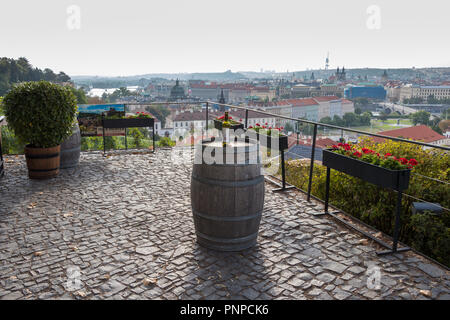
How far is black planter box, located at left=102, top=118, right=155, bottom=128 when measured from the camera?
883 centimetres

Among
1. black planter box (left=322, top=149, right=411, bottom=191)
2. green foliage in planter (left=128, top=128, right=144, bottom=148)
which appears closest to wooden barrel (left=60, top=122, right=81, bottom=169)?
green foliage in planter (left=128, top=128, right=144, bottom=148)

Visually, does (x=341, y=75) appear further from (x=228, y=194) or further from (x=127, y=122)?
(x=228, y=194)

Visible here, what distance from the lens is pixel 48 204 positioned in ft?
18.2

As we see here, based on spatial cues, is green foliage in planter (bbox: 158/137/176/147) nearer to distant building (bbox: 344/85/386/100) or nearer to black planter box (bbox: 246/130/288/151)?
black planter box (bbox: 246/130/288/151)

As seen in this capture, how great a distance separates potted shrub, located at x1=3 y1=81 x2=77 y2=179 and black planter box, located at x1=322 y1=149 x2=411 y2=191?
497 cm

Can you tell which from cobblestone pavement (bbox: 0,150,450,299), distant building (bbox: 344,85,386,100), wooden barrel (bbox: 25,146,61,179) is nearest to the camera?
cobblestone pavement (bbox: 0,150,450,299)

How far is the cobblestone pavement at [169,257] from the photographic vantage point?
3.32 meters

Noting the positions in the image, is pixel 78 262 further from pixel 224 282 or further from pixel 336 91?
pixel 336 91

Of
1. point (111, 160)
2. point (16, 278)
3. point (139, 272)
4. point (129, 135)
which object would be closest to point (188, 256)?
point (139, 272)

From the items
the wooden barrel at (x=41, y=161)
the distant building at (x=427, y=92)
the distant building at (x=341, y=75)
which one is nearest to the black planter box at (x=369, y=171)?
the wooden barrel at (x=41, y=161)

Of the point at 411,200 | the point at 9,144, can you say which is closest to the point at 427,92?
the point at 9,144

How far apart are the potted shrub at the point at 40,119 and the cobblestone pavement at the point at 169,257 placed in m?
0.94

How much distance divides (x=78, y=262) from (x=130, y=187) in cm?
270

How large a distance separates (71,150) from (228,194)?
5.09 meters
